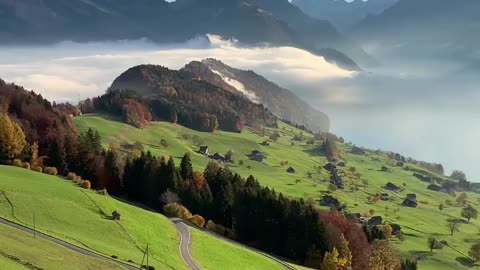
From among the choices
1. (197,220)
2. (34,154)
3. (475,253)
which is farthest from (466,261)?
(34,154)

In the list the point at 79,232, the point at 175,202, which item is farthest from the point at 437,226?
the point at 79,232

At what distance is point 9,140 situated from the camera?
11194 centimetres

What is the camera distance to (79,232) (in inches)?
2660

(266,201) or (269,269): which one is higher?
(266,201)

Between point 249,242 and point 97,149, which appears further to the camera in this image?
point 97,149

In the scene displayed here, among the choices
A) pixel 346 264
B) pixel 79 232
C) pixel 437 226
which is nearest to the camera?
pixel 79 232

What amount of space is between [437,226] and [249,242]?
10961 cm

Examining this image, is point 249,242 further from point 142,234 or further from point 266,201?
point 142,234

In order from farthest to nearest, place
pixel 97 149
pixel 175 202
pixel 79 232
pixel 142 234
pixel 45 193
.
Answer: pixel 97 149 → pixel 175 202 → pixel 45 193 → pixel 142 234 → pixel 79 232

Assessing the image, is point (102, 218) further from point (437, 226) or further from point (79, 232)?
point (437, 226)

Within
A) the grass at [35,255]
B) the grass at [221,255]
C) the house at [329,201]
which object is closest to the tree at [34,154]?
the grass at [221,255]

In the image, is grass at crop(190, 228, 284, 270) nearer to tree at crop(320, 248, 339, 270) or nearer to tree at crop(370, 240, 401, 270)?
tree at crop(320, 248, 339, 270)

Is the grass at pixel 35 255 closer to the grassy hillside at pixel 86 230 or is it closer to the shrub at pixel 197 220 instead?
the grassy hillside at pixel 86 230

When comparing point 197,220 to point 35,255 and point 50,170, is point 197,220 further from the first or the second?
point 35,255
